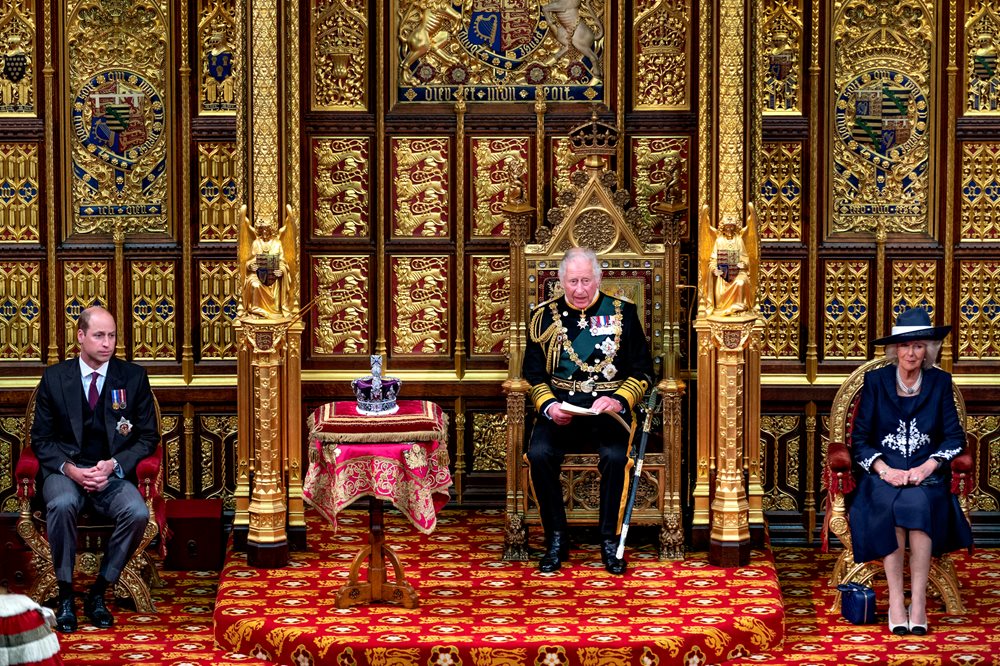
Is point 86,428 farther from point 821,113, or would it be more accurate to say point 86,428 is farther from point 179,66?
point 821,113

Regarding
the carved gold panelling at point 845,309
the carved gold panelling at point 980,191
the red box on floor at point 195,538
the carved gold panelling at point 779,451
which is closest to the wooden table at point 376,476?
the red box on floor at point 195,538

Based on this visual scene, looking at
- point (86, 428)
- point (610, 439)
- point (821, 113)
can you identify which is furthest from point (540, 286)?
point (86, 428)

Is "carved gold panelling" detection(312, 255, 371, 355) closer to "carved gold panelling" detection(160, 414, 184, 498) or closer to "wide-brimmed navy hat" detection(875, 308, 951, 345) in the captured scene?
"carved gold panelling" detection(160, 414, 184, 498)

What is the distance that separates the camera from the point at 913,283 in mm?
11906

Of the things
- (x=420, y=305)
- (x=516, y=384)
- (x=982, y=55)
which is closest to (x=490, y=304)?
(x=420, y=305)

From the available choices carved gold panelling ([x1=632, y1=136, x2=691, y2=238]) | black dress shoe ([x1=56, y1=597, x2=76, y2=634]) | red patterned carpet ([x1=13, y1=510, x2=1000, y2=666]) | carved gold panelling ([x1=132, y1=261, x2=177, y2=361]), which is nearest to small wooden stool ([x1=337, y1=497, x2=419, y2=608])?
red patterned carpet ([x1=13, y1=510, x2=1000, y2=666])

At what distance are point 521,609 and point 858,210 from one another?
11.3ft

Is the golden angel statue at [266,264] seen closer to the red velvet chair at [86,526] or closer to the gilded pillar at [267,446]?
the gilded pillar at [267,446]

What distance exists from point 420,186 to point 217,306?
140 cm

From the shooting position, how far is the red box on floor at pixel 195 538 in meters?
11.2

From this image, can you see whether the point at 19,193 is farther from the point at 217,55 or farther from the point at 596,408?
the point at 596,408

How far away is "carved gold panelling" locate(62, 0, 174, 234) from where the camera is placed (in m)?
11.8

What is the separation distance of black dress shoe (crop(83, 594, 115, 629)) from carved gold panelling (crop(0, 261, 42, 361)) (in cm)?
220

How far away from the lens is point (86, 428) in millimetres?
10570
